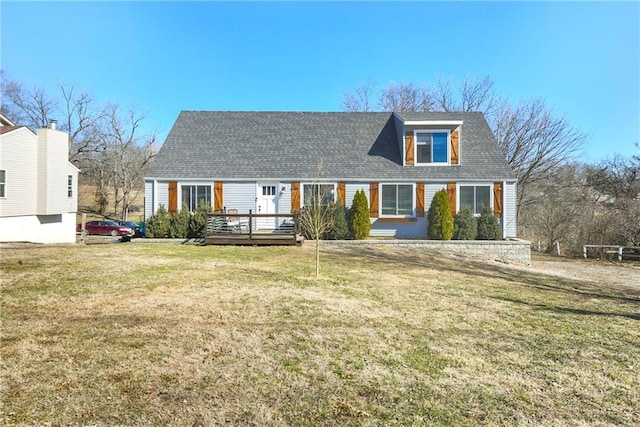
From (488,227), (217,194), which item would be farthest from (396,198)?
(217,194)

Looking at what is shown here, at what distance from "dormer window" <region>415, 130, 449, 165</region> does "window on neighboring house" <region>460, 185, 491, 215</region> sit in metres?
1.72

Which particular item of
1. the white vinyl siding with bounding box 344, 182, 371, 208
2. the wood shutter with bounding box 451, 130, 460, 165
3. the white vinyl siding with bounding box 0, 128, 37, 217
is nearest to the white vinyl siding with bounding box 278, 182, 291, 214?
the white vinyl siding with bounding box 344, 182, 371, 208

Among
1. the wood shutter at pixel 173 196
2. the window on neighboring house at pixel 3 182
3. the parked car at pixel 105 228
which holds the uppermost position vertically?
the window on neighboring house at pixel 3 182

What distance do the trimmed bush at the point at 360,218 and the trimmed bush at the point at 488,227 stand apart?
5.08 meters

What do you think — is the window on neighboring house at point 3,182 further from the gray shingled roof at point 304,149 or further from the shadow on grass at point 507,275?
the shadow on grass at point 507,275

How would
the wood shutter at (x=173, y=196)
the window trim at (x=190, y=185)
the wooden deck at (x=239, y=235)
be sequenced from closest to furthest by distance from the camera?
the wooden deck at (x=239, y=235)
the wood shutter at (x=173, y=196)
the window trim at (x=190, y=185)

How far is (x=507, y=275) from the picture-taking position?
10883 millimetres

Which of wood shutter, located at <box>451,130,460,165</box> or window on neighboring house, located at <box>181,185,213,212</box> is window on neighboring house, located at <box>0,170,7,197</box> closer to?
window on neighboring house, located at <box>181,185,213,212</box>

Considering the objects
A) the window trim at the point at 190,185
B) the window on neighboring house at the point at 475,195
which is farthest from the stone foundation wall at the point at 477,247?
the window trim at the point at 190,185

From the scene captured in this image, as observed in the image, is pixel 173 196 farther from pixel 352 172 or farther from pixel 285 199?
pixel 352 172

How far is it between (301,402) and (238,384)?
626 millimetres

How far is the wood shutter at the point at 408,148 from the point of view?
58.0 feet

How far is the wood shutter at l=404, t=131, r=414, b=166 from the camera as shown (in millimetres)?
17672

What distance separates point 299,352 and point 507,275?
29.7 feet
